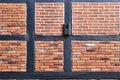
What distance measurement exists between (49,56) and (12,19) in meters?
1.12

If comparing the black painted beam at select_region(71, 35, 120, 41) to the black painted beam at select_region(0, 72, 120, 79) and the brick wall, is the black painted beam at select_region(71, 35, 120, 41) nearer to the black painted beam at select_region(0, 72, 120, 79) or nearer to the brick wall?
the black painted beam at select_region(0, 72, 120, 79)

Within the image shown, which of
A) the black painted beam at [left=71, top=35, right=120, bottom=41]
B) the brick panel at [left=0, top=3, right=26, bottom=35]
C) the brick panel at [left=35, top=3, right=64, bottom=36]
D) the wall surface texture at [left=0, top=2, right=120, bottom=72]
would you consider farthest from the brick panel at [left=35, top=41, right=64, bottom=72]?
the brick panel at [left=0, top=3, right=26, bottom=35]

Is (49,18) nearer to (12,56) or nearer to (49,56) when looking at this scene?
(49,56)

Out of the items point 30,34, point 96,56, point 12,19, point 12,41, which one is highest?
point 12,19

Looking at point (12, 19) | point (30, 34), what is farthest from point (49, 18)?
point (12, 19)

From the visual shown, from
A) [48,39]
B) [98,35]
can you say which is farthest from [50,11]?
[98,35]

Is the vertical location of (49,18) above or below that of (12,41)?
above

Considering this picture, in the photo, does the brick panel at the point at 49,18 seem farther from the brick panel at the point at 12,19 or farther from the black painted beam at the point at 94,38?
the black painted beam at the point at 94,38

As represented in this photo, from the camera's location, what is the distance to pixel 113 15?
8.52m

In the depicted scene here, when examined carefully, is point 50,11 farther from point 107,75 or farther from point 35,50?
point 107,75

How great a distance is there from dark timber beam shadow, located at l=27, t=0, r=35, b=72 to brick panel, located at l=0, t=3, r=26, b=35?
11 centimetres

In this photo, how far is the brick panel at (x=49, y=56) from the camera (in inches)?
332

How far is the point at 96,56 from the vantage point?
8.48 m

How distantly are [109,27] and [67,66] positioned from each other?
1230mm
